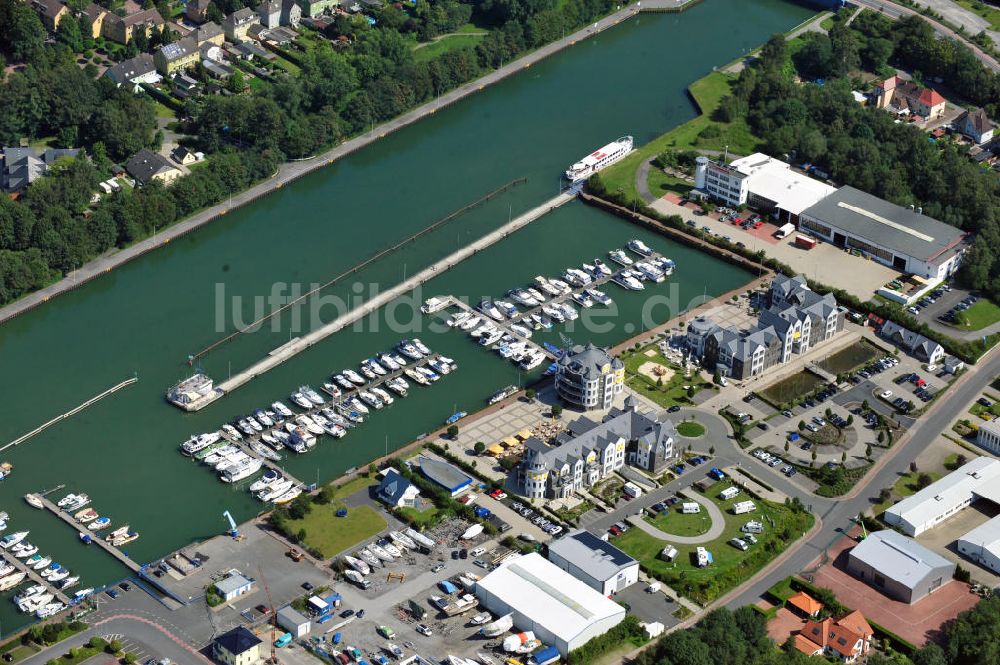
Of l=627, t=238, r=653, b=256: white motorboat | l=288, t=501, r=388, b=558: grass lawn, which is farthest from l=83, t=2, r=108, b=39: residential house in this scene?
l=288, t=501, r=388, b=558: grass lawn

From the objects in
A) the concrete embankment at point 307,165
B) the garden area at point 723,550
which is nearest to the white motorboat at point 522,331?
the garden area at point 723,550

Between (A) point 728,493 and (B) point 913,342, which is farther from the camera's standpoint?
(B) point 913,342

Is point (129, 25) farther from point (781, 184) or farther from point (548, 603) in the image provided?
point (548, 603)

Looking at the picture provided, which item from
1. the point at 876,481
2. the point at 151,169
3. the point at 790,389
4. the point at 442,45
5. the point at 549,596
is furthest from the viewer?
the point at 442,45

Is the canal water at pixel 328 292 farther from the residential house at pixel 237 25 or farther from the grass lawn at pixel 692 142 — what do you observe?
the residential house at pixel 237 25

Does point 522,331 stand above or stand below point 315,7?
below

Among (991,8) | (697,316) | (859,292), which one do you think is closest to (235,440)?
(697,316)

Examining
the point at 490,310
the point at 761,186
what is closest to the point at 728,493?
the point at 490,310
